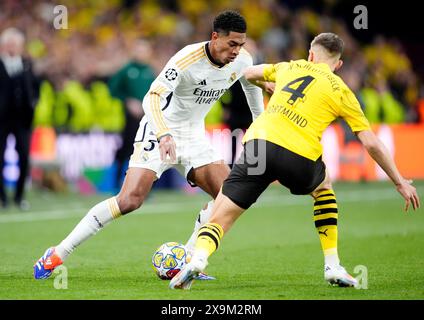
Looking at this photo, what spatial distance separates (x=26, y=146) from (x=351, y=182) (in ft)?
25.3

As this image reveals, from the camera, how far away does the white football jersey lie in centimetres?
813

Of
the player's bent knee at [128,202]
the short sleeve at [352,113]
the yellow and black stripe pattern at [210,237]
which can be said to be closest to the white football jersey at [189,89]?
the player's bent knee at [128,202]

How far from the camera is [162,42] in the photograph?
941 inches

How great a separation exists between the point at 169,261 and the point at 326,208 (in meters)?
1.42

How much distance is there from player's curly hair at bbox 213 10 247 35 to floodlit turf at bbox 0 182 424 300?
6.75ft

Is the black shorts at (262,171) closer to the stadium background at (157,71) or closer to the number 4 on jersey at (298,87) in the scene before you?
the number 4 on jersey at (298,87)

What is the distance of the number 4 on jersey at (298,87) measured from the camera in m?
7.47

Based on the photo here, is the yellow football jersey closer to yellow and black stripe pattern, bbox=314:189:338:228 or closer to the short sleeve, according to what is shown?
the short sleeve

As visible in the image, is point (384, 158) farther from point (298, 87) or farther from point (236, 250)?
point (236, 250)

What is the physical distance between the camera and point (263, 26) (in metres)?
25.8

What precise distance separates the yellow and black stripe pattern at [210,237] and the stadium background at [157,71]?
1326 millimetres

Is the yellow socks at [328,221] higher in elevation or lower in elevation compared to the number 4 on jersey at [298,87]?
lower

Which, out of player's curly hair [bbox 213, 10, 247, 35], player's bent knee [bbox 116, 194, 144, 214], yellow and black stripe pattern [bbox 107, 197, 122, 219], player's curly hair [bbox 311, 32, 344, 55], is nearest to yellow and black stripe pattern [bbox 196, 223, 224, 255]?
player's bent knee [bbox 116, 194, 144, 214]

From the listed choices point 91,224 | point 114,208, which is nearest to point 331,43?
point 114,208
